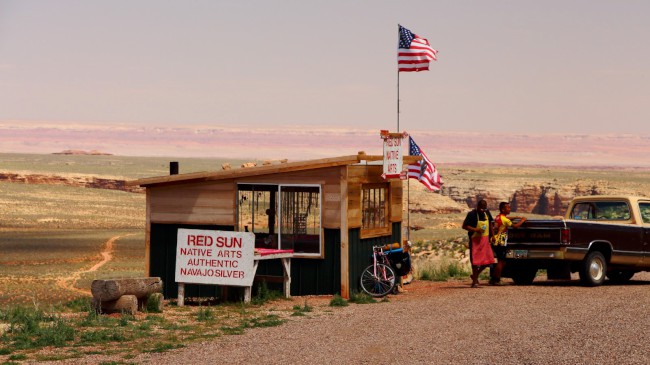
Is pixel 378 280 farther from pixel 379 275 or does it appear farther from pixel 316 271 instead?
pixel 316 271

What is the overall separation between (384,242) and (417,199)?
65091 millimetres

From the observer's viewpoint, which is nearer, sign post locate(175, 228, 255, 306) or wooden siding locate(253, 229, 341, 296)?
sign post locate(175, 228, 255, 306)

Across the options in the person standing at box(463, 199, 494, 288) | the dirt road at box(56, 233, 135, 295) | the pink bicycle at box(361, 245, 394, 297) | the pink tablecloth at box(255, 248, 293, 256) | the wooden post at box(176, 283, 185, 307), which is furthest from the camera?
the dirt road at box(56, 233, 135, 295)

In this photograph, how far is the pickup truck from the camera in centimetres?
2320

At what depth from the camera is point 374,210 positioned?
944 inches

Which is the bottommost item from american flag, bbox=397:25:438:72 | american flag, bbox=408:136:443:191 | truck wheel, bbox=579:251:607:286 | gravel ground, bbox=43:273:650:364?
gravel ground, bbox=43:273:650:364

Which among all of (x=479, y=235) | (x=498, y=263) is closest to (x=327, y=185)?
(x=479, y=235)

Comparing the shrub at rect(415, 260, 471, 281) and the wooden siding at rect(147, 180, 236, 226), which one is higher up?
the wooden siding at rect(147, 180, 236, 226)

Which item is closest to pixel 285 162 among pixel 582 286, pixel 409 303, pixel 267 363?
pixel 409 303

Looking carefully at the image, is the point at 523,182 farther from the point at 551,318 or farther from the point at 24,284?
the point at 551,318

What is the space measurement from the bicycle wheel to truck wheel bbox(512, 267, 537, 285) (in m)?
3.80

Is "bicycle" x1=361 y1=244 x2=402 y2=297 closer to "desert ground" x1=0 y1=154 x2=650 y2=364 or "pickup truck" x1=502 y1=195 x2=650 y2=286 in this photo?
"desert ground" x1=0 y1=154 x2=650 y2=364

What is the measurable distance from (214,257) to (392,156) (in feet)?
14.8

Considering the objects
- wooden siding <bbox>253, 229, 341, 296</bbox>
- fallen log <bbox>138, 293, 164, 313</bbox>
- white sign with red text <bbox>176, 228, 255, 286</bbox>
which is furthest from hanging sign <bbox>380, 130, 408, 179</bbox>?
fallen log <bbox>138, 293, 164, 313</bbox>
